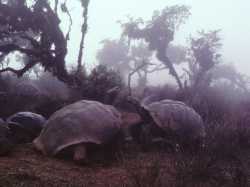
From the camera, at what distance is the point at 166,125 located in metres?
6.31

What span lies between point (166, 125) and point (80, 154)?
2.08 metres

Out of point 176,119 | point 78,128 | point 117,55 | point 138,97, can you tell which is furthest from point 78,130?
point 117,55

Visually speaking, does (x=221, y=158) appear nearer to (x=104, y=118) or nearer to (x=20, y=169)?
(x=104, y=118)

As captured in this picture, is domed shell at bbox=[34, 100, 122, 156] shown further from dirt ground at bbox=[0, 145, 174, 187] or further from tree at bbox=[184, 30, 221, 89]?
tree at bbox=[184, 30, 221, 89]

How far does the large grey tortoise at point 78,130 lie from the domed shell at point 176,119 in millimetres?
999

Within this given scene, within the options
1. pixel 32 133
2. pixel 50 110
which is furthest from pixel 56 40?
pixel 32 133

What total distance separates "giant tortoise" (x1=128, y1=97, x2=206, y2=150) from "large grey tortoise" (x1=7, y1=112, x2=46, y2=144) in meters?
2.03

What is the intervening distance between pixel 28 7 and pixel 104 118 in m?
6.63

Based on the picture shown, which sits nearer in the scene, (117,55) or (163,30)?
(163,30)

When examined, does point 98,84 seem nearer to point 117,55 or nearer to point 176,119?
point 176,119

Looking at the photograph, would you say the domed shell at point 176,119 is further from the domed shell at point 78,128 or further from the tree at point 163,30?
the tree at point 163,30

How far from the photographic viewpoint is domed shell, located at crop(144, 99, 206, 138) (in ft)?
20.8

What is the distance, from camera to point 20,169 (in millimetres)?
4363

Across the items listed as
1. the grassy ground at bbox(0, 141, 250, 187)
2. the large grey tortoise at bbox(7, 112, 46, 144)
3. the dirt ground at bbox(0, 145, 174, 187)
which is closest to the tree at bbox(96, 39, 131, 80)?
the large grey tortoise at bbox(7, 112, 46, 144)
